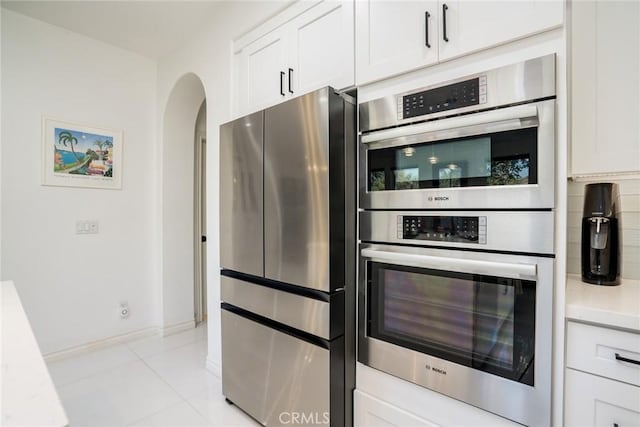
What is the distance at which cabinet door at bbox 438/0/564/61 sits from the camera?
1.00 meters

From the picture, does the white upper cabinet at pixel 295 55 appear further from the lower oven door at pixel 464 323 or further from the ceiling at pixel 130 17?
the lower oven door at pixel 464 323

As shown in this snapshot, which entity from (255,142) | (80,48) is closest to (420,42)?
(255,142)

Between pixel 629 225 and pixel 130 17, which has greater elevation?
pixel 130 17

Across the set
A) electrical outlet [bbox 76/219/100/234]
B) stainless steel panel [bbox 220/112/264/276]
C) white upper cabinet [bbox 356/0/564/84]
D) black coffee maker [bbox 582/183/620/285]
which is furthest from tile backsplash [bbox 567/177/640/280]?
electrical outlet [bbox 76/219/100/234]

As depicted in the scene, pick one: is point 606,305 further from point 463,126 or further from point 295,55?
point 295,55

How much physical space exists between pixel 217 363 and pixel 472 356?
1.93 meters

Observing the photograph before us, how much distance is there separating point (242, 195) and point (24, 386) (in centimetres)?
127

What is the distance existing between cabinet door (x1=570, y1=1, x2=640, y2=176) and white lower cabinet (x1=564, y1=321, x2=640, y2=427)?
659 millimetres

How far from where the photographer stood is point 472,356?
115cm

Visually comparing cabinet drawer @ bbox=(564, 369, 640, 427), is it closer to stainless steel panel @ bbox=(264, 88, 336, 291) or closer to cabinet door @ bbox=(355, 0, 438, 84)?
stainless steel panel @ bbox=(264, 88, 336, 291)

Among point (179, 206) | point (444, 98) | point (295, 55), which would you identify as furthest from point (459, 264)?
point (179, 206)

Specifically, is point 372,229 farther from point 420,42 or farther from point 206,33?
point 206,33

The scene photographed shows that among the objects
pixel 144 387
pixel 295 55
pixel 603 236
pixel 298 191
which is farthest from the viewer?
pixel 144 387

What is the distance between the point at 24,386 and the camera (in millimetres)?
654
